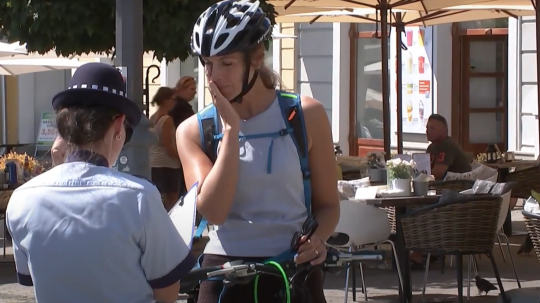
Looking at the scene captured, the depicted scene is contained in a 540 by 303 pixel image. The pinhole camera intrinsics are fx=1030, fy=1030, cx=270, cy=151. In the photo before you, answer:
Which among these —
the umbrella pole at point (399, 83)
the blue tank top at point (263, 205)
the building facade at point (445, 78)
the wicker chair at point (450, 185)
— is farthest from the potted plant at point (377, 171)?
the blue tank top at point (263, 205)

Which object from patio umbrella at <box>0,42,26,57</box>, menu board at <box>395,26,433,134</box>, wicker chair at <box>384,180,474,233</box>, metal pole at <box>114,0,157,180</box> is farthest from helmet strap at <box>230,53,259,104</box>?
menu board at <box>395,26,433,134</box>

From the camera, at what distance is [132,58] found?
5.14m

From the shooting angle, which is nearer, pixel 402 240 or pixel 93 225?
pixel 93 225

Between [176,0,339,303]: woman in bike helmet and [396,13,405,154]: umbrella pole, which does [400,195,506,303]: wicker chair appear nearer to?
[176,0,339,303]: woman in bike helmet

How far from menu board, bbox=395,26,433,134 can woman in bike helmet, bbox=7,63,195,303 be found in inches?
568

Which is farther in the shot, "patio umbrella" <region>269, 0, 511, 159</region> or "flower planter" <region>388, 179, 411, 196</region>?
"patio umbrella" <region>269, 0, 511, 159</region>

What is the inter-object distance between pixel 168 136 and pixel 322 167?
747cm

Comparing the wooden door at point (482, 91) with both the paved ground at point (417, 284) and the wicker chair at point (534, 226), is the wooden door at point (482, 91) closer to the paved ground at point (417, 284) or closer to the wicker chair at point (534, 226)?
the paved ground at point (417, 284)

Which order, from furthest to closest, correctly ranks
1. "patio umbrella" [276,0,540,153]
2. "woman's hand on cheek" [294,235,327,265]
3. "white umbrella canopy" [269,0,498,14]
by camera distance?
"patio umbrella" [276,0,540,153], "white umbrella canopy" [269,0,498,14], "woman's hand on cheek" [294,235,327,265]

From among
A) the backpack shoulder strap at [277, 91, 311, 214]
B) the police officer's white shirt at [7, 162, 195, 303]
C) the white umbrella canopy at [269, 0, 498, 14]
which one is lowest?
the police officer's white shirt at [7, 162, 195, 303]

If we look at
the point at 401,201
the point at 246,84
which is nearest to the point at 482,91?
the point at 401,201

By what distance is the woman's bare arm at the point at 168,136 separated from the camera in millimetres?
10336

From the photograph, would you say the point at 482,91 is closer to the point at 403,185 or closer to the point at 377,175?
the point at 377,175

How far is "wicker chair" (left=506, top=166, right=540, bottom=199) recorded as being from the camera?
431 inches
